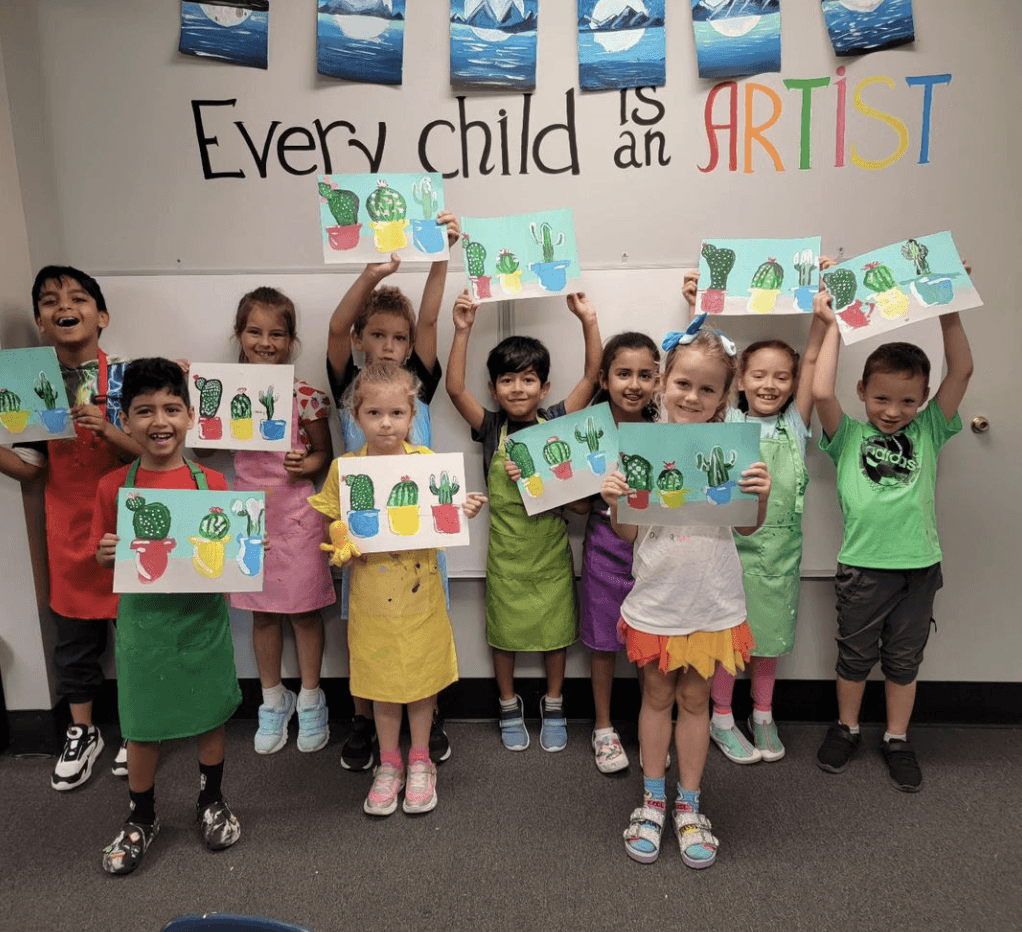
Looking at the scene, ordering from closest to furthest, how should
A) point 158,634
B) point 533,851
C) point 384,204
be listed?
point 158,634, point 533,851, point 384,204

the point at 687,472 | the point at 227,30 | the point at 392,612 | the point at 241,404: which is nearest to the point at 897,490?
the point at 687,472

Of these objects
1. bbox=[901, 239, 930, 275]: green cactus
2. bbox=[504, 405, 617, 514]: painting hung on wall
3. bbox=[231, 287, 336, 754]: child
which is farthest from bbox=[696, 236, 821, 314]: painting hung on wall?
bbox=[231, 287, 336, 754]: child

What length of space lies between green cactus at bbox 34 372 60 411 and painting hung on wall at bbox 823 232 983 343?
2.25 meters

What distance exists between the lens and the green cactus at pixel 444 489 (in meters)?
2.03

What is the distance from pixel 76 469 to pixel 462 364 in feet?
4.07

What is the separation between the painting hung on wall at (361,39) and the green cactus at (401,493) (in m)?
1.26

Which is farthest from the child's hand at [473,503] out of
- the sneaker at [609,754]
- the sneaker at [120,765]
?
the sneaker at [120,765]

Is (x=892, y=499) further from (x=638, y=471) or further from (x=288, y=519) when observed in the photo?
(x=288, y=519)

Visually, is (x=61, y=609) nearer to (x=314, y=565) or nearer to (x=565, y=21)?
(x=314, y=565)

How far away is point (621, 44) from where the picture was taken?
2215mm

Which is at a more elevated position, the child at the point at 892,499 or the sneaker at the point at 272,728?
the child at the point at 892,499

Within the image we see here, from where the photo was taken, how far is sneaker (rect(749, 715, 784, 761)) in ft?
7.82

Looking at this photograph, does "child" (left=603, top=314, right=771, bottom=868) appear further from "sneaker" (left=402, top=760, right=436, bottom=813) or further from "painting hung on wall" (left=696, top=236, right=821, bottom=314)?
"sneaker" (left=402, top=760, right=436, bottom=813)

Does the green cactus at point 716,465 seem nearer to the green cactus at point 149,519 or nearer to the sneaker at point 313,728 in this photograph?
the green cactus at point 149,519
